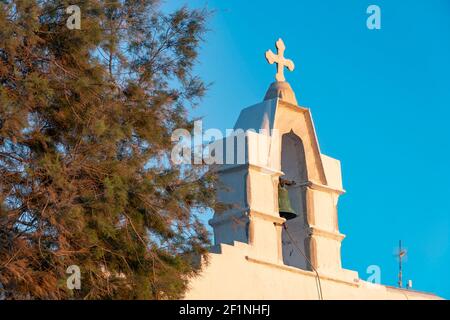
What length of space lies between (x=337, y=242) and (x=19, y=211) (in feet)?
22.8

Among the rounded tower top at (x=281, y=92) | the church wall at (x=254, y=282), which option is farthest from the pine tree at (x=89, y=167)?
the rounded tower top at (x=281, y=92)

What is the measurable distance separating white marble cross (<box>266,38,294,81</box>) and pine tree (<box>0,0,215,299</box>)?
11.1 ft

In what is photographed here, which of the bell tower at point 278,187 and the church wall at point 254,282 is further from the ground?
the bell tower at point 278,187

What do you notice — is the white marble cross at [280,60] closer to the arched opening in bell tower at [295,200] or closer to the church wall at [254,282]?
the arched opening in bell tower at [295,200]

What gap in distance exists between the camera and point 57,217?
1378 centimetres

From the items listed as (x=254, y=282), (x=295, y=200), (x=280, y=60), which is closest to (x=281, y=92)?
(x=280, y=60)

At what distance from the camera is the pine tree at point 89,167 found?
13.9 metres

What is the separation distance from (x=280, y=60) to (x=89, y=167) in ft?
18.8

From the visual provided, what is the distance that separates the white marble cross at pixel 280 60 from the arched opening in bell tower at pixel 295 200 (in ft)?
3.37

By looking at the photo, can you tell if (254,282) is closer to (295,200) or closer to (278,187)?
(278,187)

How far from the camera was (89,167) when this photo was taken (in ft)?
47.3

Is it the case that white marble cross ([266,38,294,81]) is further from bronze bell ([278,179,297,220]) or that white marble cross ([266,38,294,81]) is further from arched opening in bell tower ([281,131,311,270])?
bronze bell ([278,179,297,220])
